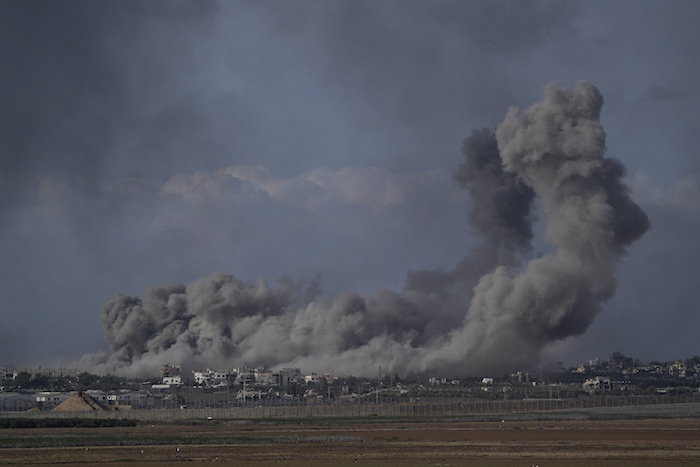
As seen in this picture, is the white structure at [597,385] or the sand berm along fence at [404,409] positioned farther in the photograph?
the white structure at [597,385]

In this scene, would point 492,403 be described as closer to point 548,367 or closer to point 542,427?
point 542,427

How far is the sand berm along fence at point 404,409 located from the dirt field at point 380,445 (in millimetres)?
18723

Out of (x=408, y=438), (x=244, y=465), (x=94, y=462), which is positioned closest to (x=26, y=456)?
(x=94, y=462)

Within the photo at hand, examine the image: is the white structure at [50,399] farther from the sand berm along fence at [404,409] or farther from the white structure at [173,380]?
the white structure at [173,380]

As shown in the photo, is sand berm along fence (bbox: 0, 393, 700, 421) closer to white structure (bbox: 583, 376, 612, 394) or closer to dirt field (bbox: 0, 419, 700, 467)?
white structure (bbox: 583, 376, 612, 394)

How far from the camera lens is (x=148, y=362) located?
160 meters

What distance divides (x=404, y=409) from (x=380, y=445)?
147 feet

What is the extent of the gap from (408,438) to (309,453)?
12.6 m

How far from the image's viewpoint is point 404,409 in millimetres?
108500

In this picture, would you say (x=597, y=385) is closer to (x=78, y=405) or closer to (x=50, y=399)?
(x=78, y=405)

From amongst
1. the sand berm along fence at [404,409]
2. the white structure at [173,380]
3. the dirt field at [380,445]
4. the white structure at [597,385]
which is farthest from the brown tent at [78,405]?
the white structure at [597,385]

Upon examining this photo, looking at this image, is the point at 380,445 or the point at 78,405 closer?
the point at 380,445

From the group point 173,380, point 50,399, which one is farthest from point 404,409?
point 173,380

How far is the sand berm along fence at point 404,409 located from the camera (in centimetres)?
10544
